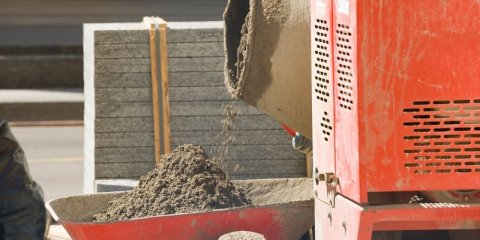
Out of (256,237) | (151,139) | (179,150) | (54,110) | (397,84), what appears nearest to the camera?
(397,84)

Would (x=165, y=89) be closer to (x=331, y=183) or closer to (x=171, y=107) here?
(x=171, y=107)

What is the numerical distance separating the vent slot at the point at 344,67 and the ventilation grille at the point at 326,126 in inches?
6.7

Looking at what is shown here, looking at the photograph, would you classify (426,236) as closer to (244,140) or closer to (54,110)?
(244,140)

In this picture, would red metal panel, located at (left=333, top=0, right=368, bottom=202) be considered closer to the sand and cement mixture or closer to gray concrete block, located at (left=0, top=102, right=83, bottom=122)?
the sand and cement mixture

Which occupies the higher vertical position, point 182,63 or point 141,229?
point 182,63

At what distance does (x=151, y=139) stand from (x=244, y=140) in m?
0.76

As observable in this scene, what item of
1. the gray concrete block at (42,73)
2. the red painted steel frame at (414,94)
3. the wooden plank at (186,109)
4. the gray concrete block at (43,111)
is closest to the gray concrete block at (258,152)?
the wooden plank at (186,109)

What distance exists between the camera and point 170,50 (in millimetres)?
6336

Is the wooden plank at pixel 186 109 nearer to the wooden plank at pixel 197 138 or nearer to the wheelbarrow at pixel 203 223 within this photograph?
the wooden plank at pixel 197 138

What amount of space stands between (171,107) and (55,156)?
19.0 ft

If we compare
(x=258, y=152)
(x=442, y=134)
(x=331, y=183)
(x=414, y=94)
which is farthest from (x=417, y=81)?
(x=258, y=152)

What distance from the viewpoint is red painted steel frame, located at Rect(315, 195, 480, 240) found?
3.39 metres

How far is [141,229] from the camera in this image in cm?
396

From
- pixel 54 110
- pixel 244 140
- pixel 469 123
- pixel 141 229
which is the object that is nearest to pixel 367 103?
pixel 469 123
